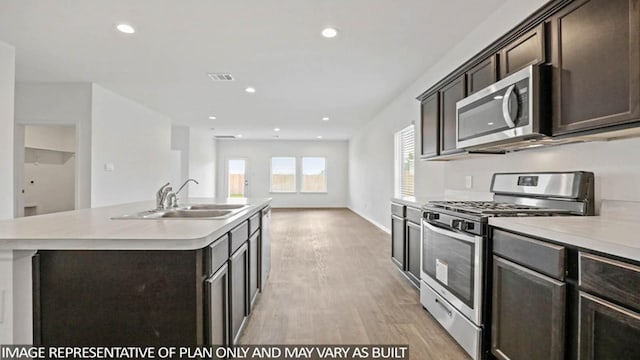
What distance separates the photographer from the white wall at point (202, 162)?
9.88 meters

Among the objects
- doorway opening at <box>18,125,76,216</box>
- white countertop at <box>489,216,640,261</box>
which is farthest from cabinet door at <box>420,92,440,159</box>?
doorway opening at <box>18,125,76,216</box>

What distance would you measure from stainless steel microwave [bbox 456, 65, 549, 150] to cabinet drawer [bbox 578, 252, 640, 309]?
3.00ft

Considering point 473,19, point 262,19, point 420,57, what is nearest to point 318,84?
point 420,57

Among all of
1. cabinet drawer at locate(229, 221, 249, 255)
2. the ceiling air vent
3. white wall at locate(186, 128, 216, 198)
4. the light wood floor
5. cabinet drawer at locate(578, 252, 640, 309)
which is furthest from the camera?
white wall at locate(186, 128, 216, 198)

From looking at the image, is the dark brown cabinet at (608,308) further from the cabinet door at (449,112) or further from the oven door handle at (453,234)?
the cabinet door at (449,112)

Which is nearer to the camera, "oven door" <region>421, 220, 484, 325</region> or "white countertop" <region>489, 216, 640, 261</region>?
"white countertop" <region>489, 216, 640, 261</region>

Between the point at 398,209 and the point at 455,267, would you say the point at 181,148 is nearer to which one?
the point at 398,209

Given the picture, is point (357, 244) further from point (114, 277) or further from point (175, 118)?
point (175, 118)

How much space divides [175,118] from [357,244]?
18.1ft

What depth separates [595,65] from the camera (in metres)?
1.61

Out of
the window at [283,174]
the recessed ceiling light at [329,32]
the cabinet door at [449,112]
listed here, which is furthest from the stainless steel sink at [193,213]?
the window at [283,174]

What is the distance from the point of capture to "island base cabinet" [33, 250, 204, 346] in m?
1.37

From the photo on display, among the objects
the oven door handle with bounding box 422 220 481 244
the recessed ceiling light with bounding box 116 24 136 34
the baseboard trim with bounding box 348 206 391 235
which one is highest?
the recessed ceiling light with bounding box 116 24 136 34

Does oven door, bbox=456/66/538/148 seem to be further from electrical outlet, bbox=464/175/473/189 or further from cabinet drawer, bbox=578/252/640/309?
cabinet drawer, bbox=578/252/640/309
